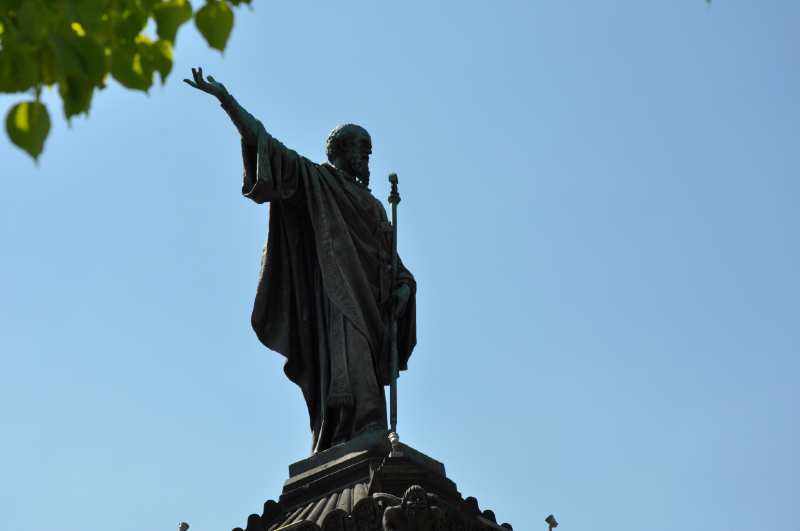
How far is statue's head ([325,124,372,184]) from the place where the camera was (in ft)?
52.2

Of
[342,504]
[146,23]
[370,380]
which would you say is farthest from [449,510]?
[146,23]

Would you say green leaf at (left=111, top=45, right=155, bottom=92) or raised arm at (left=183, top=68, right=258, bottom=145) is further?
raised arm at (left=183, top=68, right=258, bottom=145)

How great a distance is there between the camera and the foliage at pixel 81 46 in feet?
27.0

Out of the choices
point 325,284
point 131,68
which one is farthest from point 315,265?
point 131,68

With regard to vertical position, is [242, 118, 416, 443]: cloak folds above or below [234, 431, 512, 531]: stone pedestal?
above

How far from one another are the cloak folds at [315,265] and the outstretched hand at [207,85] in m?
0.43

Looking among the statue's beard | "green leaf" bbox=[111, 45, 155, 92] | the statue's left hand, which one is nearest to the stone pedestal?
the statue's left hand

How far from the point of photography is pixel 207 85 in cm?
1446

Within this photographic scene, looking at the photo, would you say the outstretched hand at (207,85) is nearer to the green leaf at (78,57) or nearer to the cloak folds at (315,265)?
the cloak folds at (315,265)

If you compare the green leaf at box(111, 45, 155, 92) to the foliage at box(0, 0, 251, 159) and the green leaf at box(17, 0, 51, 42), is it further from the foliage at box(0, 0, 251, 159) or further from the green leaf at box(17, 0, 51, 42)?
the green leaf at box(17, 0, 51, 42)

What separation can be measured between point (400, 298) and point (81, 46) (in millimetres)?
7164

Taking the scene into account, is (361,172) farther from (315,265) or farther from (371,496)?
(371,496)

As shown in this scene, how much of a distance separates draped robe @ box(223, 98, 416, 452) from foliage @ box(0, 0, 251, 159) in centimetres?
580

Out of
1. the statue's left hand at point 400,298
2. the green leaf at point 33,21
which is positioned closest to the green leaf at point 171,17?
the green leaf at point 33,21
